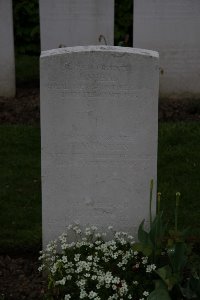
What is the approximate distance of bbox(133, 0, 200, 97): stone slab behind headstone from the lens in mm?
8023

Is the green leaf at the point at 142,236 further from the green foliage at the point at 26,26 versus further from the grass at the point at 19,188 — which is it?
the green foliage at the point at 26,26

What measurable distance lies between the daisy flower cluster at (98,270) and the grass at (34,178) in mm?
810

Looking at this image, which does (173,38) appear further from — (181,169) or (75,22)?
(181,169)

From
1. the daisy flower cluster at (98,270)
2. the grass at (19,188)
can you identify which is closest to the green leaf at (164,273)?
the daisy flower cluster at (98,270)

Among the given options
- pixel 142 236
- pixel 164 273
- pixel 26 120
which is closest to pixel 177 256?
pixel 164 273

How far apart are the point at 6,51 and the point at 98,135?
4.39m

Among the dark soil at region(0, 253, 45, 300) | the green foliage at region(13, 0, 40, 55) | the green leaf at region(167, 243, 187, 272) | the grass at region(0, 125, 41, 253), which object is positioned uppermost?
the green foliage at region(13, 0, 40, 55)

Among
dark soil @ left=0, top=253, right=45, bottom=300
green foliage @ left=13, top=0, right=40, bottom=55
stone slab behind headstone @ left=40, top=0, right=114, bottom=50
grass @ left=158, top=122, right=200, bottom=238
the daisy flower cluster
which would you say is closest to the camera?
the daisy flower cluster

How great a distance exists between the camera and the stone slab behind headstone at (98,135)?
3.93 meters

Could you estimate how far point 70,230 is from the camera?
4211 millimetres

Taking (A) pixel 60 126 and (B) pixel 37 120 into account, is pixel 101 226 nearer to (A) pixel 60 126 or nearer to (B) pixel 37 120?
(A) pixel 60 126

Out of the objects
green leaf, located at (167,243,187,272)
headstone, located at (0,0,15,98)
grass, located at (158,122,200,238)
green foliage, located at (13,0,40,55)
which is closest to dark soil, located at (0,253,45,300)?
green leaf, located at (167,243,187,272)

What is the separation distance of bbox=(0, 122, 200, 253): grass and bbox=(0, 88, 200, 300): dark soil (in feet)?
0.75

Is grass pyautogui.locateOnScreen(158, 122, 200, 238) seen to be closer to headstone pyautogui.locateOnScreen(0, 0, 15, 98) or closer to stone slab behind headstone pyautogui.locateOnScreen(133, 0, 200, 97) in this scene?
stone slab behind headstone pyautogui.locateOnScreen(133, 0, 200, 97)
